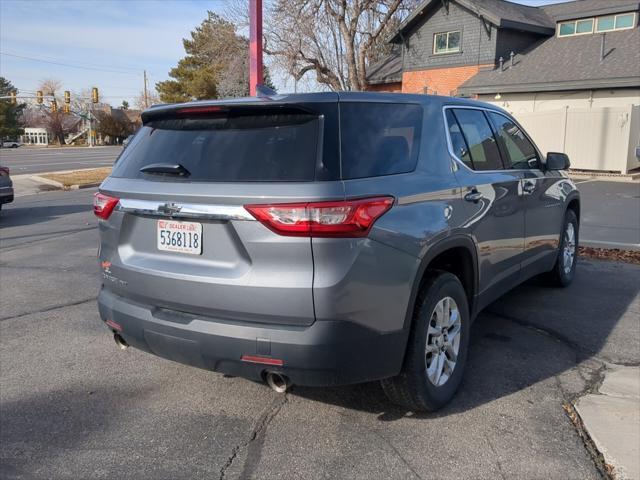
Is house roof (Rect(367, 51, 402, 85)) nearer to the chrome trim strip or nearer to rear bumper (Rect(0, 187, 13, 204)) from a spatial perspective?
rear bumper (Rect(0, 187, 13, 204))

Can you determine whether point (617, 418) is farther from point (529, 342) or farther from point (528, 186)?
point (528, 186)

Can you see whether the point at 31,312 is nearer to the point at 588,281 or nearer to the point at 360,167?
the point at 360,167

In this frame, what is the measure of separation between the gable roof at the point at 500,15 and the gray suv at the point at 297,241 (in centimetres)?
2515

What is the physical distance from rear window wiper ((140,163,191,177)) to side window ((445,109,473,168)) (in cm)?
178

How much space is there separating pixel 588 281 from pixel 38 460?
5.84 metres

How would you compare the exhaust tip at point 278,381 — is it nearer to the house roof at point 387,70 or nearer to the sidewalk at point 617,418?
the sidewalk at point 617,418

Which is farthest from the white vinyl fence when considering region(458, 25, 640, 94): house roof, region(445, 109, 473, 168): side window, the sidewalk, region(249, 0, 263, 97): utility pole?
region(445, 109, 473, 168): side window

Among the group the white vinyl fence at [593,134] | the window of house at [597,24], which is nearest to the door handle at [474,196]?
the white vinyl fence at [593,134]

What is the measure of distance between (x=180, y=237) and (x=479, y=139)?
→ 242 cm

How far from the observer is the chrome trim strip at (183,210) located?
9.52 feet

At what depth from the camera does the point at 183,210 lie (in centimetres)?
306

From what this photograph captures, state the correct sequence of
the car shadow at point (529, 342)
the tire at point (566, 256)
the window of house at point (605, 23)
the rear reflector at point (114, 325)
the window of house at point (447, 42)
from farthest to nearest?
the window of house at point (447, 42)
the window of house at point (605, 23)
the tire at point (566, 256)
the car shadow at point (529, 342)
the rear reflector at point (114, 325)

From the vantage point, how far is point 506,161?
474 cm

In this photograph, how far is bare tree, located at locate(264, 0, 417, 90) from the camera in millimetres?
27703
